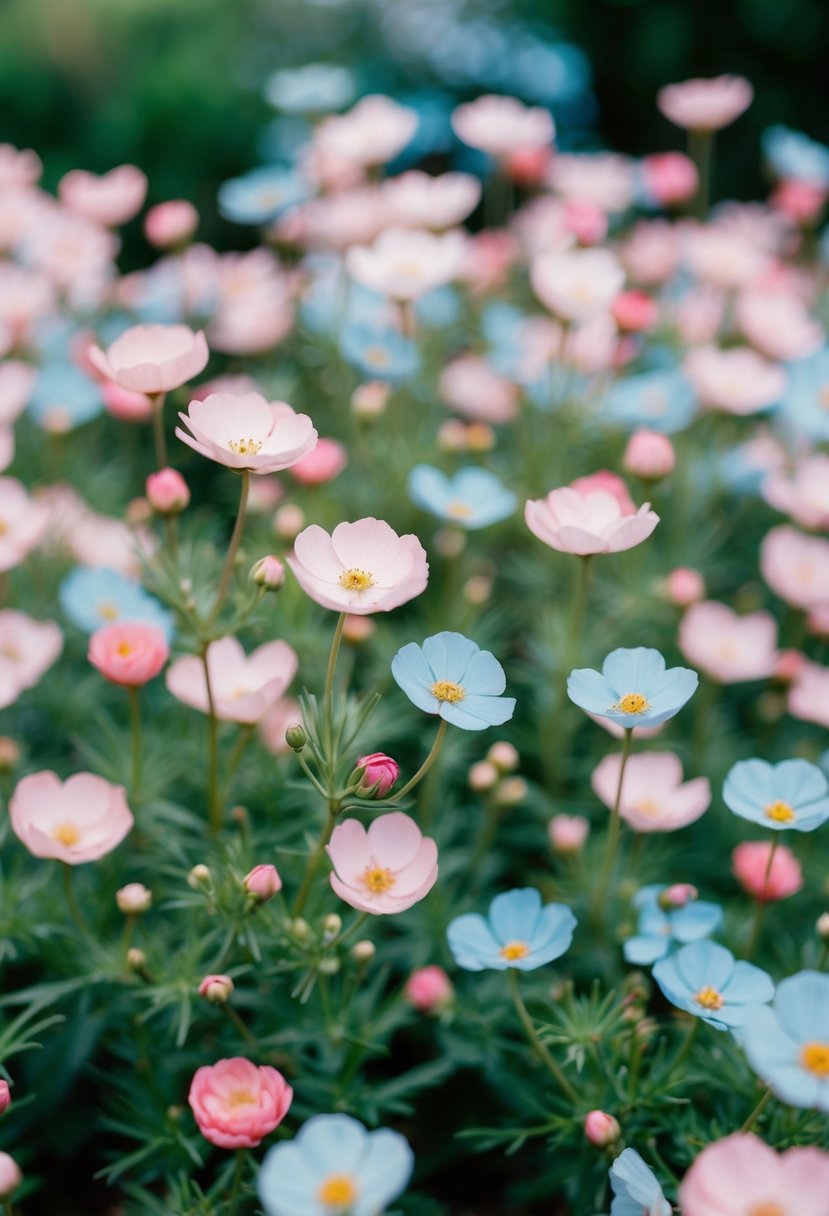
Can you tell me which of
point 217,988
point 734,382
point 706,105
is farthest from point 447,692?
point 706,105

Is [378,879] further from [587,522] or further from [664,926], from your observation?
[587,522]

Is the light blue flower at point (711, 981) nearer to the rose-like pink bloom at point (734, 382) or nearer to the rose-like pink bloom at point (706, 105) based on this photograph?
the rose-like pink bloom at point (734, 382)

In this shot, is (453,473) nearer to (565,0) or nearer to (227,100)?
(227,100)

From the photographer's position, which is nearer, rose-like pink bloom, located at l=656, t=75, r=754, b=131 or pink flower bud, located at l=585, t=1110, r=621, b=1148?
pink flower bud, located at l=585, t=1110, r=621, b=1148

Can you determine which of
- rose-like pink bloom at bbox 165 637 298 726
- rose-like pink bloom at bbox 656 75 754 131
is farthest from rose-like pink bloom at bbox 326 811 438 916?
rose-like pink bloom at bbox 656 75 754 131

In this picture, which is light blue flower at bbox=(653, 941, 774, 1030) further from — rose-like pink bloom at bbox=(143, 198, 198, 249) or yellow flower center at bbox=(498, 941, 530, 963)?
rose-like pink bloom at bbox=(143, 198, 198, 249)

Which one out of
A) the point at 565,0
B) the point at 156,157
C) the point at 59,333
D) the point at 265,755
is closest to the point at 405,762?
the point at 265,755
